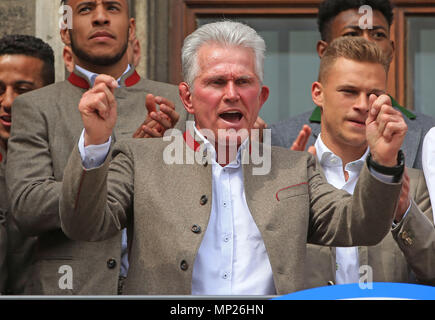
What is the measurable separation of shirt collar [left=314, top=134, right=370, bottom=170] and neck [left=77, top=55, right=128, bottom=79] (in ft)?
2.94

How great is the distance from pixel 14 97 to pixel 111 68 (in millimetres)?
437

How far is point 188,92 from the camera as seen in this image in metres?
2.82

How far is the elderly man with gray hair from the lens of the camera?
2.33 m

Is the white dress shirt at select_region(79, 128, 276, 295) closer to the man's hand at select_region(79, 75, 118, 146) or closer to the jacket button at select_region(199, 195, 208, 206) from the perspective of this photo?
the jacket button at select_region(199, 195, 208, 206)

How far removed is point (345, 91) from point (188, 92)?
2.72 feet

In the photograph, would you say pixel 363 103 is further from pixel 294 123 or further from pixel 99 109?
pixel 99 109

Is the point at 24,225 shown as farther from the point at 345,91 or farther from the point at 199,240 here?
the point at 345,91

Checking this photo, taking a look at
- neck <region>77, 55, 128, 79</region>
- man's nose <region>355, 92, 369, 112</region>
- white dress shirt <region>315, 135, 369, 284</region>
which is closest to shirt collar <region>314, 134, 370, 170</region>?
white dress shirt <region>315, 135, 369, 284</region>

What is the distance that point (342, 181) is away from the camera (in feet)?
10.9

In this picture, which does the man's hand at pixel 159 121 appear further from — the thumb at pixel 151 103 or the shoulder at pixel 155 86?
the shoulder at pixel 155 86

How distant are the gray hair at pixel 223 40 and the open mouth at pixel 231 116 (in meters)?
0.14

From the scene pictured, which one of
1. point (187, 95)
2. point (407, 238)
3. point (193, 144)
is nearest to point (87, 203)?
point (193, 144)

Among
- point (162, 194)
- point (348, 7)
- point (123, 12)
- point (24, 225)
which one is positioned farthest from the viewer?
point (348, 7)
